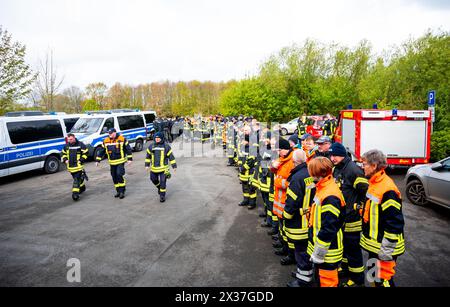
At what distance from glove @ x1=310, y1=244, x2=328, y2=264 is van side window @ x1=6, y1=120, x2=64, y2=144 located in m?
11.6

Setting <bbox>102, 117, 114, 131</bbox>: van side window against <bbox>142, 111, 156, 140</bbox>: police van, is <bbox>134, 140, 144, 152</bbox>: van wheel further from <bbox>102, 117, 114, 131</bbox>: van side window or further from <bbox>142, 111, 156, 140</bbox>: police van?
<bbox>102, 117, 114, 131</bbox>: van side window

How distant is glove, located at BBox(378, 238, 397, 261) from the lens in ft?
10.3

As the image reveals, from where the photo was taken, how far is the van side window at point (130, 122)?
16.9 metres

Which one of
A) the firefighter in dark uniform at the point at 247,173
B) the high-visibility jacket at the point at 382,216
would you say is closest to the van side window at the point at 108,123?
the firefighter in dark uniform at the point at 247,173

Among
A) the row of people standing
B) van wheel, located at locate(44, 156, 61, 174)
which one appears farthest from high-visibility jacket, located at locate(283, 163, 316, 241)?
van wheel, located at locate(44, 156, 61, 174)

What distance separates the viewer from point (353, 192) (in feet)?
12.6

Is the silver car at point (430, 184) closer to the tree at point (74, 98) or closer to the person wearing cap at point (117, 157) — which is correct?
the person wearing cap at point (117, 157)

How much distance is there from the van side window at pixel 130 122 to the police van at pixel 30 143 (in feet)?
13.6

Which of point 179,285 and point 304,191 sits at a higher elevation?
point 304,191

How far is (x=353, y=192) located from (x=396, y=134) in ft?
25.9

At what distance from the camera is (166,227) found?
6.25 meters

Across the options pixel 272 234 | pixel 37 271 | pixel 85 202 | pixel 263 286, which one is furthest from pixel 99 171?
pixel 263 286
